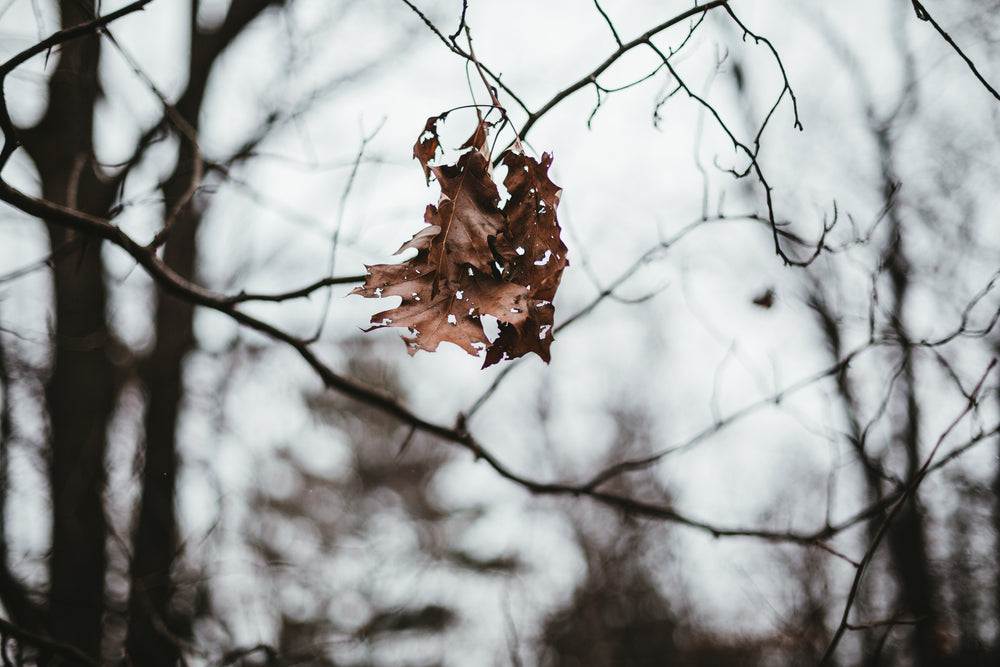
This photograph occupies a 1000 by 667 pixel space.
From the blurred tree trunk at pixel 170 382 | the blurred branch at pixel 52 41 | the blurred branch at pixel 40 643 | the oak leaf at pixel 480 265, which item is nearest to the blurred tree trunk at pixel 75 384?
the blurred tree trunk at pixel 170 382

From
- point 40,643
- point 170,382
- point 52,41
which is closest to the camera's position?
point 52,41

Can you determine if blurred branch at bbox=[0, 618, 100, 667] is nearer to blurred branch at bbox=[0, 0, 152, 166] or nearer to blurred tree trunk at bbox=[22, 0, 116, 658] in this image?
blurred branch at bbox=[0, 0, 152, 166]

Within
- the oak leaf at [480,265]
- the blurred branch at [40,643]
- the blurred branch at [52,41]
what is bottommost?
the blurred branch at [40,643]

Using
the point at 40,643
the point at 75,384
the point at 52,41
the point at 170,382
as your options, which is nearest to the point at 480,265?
the point at 52,41

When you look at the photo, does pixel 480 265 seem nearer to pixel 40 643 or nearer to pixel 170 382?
pixel 40 643

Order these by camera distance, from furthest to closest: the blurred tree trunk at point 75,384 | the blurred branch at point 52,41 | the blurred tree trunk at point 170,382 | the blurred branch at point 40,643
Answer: the blurred tree trunk at point 170,382 → the blurred tree trunk at point 75,384 → the blurred branch at point 40,643 → the blurred branch at point 52,41

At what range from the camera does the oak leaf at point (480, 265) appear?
117 centimetres

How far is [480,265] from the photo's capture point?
3.98 ft

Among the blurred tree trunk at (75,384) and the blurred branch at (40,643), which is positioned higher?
the blurred tree trunk at (75,384)

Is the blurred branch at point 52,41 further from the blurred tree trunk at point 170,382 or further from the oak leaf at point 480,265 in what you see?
the blurred tree trunk at point 170,382

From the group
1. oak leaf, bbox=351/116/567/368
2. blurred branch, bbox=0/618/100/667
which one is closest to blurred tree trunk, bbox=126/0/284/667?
blurred branch, bbox=0/618/100/667

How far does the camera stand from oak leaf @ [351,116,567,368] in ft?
3.84

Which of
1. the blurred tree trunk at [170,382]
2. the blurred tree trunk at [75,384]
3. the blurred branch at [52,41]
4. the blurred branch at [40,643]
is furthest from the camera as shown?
the blurred tree trunk at [170,382]

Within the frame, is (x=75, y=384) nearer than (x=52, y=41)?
No
